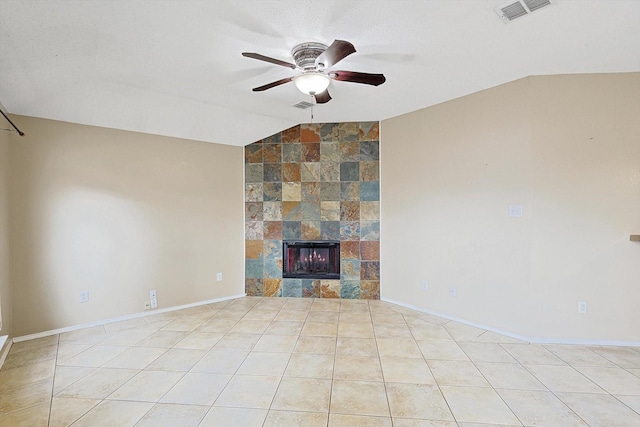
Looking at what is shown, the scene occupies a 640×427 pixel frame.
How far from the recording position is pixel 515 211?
3230 mm

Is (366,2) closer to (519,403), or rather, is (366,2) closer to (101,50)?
(101,50)

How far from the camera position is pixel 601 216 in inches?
117

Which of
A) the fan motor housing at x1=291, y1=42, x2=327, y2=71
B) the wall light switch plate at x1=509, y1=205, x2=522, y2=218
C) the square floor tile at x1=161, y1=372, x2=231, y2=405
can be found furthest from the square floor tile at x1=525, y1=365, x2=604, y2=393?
the fan motor housing at x1=291, y1=42, x2=327, y2=71

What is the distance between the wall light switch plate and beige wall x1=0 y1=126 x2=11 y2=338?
5.09m

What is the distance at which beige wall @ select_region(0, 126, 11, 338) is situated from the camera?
299 centimetres

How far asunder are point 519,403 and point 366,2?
2.84 m

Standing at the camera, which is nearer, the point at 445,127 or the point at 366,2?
the point at 366,2

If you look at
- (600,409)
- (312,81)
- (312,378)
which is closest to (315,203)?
(312,81)

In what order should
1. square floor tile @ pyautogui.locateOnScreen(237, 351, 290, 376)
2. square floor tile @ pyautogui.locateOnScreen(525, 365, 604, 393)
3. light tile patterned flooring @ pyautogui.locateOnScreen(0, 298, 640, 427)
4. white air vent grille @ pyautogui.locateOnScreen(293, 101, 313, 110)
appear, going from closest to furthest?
light tile patterned flooring @ pyautogui.locateOnScreen(0, 298, 640, 427) → square floor tile @ pyautogui.locateOnScreen(525, 365, 604, 393) → square floor tile @ pyautogui.locateOnScreen(237, 351, 290, 376) → white air vent grille @ pyautogui.locateOnScreen(293, 101, 313, 110)

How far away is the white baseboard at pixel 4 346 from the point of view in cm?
275

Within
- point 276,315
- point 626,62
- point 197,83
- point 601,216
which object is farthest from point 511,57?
point 276,315

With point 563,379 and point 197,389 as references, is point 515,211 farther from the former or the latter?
point 197,389

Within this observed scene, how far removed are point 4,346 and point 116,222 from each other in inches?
59.7

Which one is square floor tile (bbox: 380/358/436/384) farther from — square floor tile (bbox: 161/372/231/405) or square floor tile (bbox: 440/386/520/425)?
square floor tile (bbox: 161/372/231/405)
